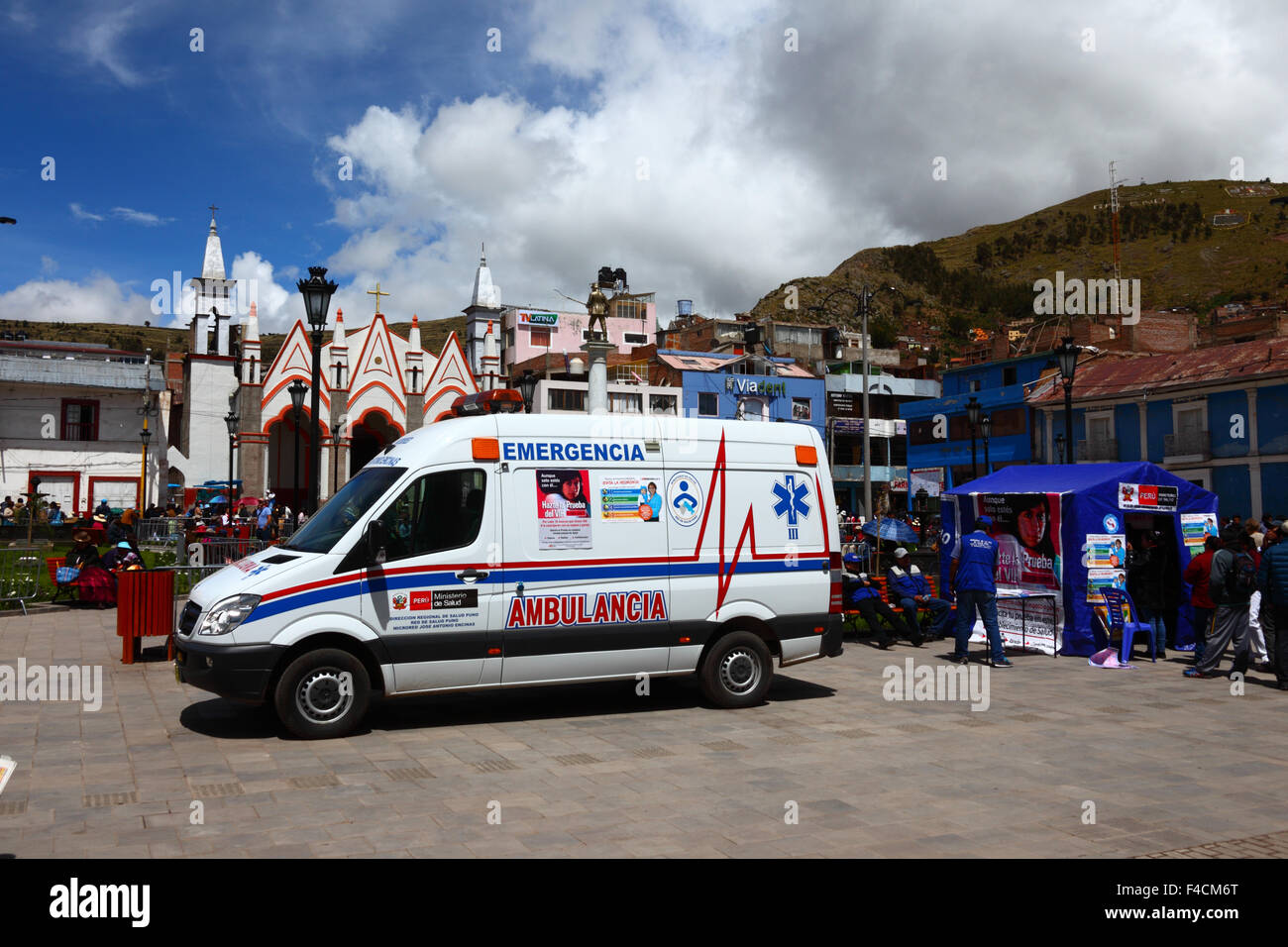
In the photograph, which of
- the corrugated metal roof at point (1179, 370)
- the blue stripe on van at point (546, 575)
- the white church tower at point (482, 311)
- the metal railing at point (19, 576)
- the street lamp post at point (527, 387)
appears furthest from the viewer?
the white church tower at point (482, 311)

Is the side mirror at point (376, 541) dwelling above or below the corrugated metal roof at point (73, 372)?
below

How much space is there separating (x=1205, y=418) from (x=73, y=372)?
5397cm

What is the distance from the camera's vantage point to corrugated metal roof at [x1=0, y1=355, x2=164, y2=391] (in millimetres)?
51406

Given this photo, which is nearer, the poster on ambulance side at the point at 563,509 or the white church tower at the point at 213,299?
the poster on ambulance side at the point at 563,509

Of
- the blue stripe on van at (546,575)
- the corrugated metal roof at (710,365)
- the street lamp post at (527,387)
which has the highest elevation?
the corrugated metal roof at (710,365)

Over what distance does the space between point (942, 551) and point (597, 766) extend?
990 cm

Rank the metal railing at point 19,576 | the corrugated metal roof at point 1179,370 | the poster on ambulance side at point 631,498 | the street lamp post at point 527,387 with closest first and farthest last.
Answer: the poster on ambulance side at point 631,498
the metal railing at point 19,576
the street lamp post at point 527,387
the corrugated metal roof at point 1179,370

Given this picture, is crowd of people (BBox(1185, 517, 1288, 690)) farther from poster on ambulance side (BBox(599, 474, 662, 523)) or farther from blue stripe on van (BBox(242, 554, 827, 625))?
poster on ambulance side (BBox(599, 474, 662, 523))

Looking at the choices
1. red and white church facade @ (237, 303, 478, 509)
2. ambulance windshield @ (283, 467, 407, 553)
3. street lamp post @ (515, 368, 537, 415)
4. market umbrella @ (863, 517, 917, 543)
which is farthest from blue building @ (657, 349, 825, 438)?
ambulance windshield @ (283, 467, 407, 553)

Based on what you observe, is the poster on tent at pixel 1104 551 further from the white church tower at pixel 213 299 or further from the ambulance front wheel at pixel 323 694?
the white church tower at pixel 213 299

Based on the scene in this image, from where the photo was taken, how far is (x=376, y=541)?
8.07 m

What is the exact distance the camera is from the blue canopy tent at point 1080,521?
13047 millimetres

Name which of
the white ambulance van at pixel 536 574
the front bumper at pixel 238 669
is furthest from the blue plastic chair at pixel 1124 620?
the front bumper at pixel 238 669

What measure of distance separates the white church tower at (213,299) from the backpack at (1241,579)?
6313cm
